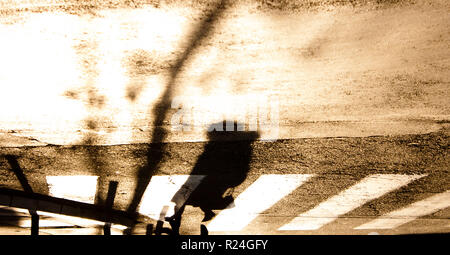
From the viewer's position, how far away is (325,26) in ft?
7.30

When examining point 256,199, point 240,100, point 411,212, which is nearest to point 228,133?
point 240,100

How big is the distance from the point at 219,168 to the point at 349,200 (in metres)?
2.32

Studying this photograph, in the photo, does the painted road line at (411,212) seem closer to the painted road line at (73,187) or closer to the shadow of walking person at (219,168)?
the shadow of walking person at (219,168)

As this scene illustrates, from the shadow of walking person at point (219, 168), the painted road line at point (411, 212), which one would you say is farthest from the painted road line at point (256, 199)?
the painted road line at point (411, 212)

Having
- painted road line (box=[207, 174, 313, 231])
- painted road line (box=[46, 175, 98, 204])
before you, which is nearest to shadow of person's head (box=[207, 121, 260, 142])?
painted road line (box=[207, 174, 313, 231])

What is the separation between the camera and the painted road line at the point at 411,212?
3699 mm

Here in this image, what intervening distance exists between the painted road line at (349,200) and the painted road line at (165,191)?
2.08 metres

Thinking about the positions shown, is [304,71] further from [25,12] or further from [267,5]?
[25,12]

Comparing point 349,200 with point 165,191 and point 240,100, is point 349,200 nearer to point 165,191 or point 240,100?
point 240,100

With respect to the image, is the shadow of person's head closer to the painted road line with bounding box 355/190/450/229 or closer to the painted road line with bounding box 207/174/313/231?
the painted road line with bounding box 207/174/313/231

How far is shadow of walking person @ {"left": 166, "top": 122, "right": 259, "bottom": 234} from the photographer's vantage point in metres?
3.23

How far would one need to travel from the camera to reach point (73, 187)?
11.7 feet
